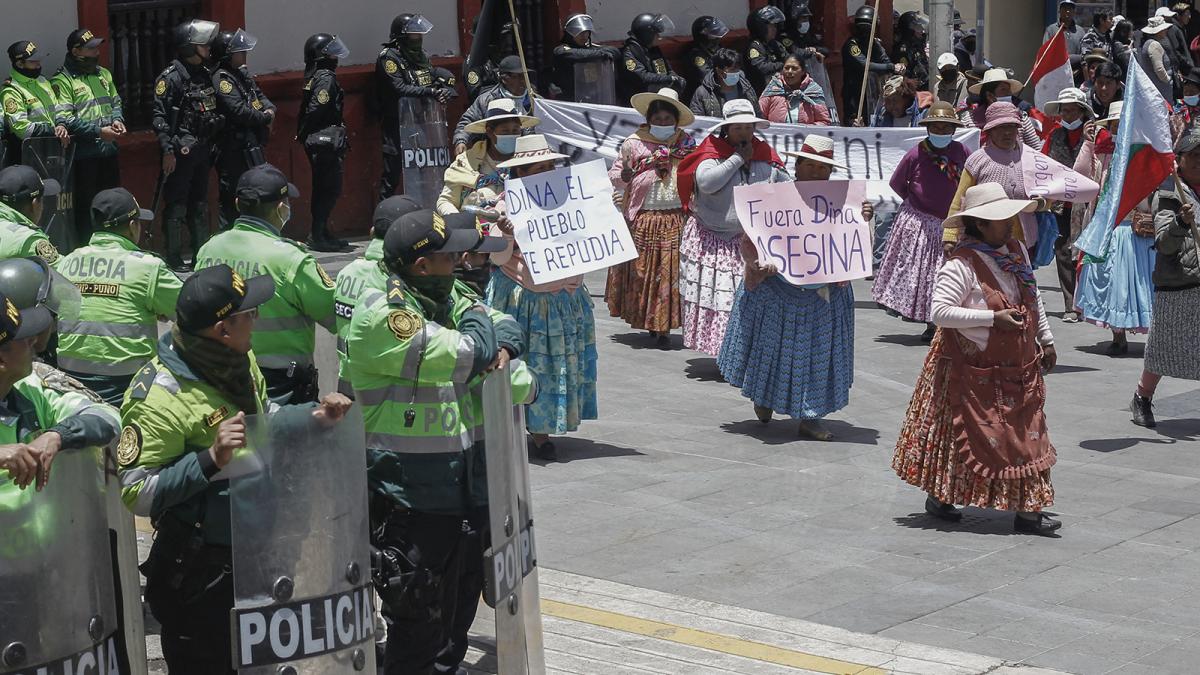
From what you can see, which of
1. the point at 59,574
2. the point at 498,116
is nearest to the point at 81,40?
the point at 498,116

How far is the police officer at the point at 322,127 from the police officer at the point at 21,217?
7.44 meters

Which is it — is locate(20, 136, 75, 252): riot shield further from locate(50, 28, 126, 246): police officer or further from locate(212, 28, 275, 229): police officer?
locate(212, 28, 275, 229): police officer

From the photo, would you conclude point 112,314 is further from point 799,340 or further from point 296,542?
point 799,340

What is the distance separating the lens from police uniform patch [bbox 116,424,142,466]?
505 centimetres

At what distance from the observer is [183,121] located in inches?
597

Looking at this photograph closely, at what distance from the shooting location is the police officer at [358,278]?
22.4 ft

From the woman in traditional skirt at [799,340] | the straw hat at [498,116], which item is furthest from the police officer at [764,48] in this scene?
the woman in traditional skirt at [799,340]

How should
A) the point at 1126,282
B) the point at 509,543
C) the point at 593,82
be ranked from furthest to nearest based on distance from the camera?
the point at 593,82 → the point at 1126,282 → the point at 509,543

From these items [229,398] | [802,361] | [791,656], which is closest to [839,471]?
[802,361]

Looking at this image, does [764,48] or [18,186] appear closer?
[18,186]

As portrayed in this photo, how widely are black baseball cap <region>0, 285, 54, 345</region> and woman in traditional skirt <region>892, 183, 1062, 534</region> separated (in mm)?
4752

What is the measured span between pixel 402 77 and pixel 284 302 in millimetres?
10006

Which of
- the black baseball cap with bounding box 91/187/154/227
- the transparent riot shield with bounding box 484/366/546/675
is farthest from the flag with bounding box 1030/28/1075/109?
the transparent riot shield with bounding box 484/366/546/675

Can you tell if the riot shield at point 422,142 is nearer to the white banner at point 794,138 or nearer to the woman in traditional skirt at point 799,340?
the white banner at point 794,138
